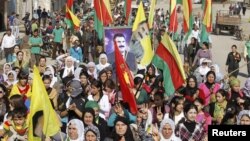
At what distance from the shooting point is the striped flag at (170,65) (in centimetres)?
947

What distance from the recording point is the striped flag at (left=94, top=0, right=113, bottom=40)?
1442 centimetres

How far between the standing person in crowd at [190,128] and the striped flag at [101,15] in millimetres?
7138

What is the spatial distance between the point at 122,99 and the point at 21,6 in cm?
2397

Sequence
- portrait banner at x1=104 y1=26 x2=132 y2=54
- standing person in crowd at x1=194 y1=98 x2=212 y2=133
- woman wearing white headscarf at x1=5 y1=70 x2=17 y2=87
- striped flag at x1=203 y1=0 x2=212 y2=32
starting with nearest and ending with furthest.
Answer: standing person in crowd at x1=194 y1=98 x2=212 y2=133 < woman wearing white headscarf at x1=5 y1=70 x2=17 y2=87 < portrait banner at x1=104 y1=26 x2=132 y2=54 < striped flag at x1=203 y1=0 x2=212 y2=32

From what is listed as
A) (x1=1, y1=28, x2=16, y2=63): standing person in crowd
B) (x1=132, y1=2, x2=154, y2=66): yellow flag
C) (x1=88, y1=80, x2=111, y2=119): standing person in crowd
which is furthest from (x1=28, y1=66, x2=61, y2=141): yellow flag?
(x1=1, y1=28, x2=16, y2=63): standing person in crowd

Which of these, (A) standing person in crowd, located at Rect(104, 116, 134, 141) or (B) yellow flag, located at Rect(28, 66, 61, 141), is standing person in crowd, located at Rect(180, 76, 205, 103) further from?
(B) yellow flag, located at Rect(28, 66, 61, 141)

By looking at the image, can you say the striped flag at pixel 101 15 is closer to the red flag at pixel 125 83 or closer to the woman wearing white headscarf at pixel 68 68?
the woman wearing white headscarf at pixel 68 68

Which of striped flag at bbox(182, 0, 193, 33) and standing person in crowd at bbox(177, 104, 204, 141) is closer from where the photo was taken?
standing person in crowd at bbox(177, 104, 204, 141)

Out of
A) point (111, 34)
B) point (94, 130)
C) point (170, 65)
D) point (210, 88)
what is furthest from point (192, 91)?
point (111, 34)

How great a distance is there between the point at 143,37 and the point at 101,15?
2.64 meters

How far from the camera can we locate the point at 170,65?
9.73m

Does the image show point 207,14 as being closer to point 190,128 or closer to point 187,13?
point 187,13

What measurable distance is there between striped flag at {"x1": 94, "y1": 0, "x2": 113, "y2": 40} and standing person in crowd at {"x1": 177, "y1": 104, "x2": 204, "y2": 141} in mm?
7138

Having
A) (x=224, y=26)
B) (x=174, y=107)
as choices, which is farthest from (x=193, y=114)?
(x=224, y=26)
